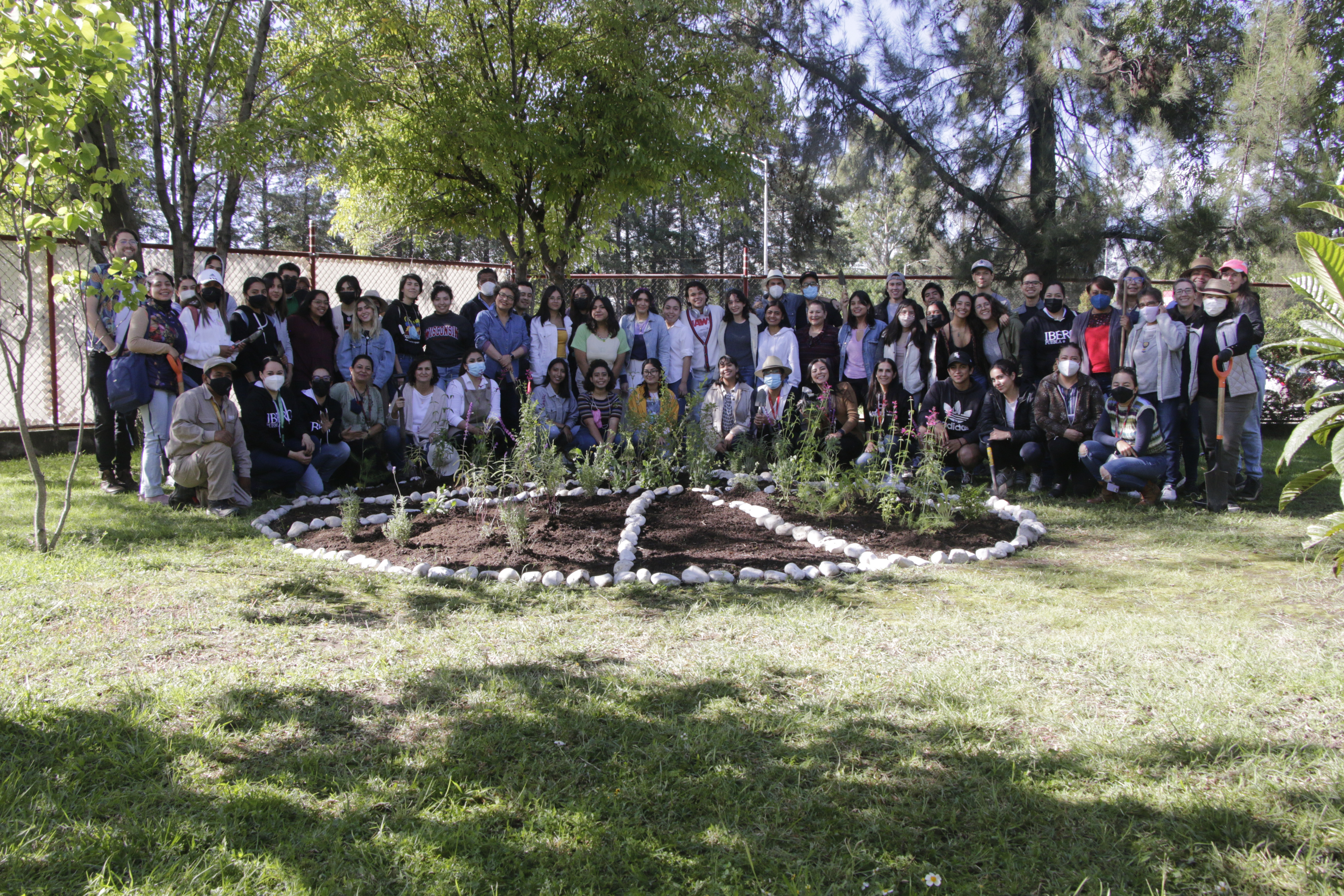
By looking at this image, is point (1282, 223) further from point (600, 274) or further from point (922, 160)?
point (600, 274)

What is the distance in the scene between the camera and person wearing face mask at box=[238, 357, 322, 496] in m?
7.12

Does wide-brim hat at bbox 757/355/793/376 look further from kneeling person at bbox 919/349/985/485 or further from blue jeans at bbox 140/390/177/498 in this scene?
blue jeans at bbox 140/390/177/498

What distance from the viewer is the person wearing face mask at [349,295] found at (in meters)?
7.86

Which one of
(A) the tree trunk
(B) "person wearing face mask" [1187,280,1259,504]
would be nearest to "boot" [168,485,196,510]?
(A) the tree trunk

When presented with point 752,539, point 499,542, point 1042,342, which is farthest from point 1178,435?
point 499,542

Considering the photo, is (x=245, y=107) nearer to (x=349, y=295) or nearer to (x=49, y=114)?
(x=349, y=295)

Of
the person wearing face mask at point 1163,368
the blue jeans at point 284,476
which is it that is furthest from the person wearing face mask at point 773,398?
the blue jeans at point 284,476

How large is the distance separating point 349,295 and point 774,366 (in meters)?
4.04

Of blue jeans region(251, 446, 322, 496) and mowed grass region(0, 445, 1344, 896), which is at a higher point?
blue jeans region(251, 446, 322, 496)

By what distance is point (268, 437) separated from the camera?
23.5 feet

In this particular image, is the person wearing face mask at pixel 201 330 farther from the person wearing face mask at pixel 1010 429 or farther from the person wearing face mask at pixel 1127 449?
the person wearing face mask at pixel 1127 449

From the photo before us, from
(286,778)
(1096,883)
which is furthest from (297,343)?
(1096,883)

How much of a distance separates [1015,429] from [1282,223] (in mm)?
5952

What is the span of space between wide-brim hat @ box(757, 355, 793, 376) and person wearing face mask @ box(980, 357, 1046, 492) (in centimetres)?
184
